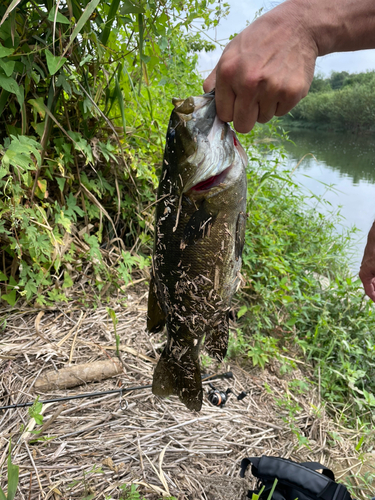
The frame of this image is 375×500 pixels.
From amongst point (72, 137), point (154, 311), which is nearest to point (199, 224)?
point (154, 311)

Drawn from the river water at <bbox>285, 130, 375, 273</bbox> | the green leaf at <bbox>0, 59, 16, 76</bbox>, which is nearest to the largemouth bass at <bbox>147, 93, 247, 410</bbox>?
the green leaf at <bbox>0, 59, 16, 76</bbox>

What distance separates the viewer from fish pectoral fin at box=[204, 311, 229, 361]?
1.80 metres

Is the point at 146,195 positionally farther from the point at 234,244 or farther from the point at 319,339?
the point at 319,339

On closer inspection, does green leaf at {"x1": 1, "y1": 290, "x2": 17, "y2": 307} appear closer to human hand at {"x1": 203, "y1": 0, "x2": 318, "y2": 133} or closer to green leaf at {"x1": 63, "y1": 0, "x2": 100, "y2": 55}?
green leaf at {"x1": 63, "y1": 0, "x2": 100, "y2": 55}

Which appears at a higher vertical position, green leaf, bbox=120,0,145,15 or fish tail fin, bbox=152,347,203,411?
green leaf, bbox=120,0,145,15

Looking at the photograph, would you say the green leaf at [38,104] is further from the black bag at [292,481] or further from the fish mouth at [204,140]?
the black bag at [292,481]

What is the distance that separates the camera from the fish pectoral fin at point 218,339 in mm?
1798

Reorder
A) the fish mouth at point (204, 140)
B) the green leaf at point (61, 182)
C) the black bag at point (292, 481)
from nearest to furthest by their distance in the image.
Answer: the fish mouth at point (204, 140) → the black bag at point (292, 481) → the green leaf at point (61, 182)

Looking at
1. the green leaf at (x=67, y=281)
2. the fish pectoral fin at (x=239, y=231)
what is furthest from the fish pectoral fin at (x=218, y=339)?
the green leaf at (x=67, y=281)

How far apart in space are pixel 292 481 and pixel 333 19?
84.9 inches

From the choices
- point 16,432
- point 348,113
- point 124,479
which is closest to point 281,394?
point 124,479

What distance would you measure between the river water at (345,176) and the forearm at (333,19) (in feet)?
14.5

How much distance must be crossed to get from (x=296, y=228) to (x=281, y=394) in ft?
8.08

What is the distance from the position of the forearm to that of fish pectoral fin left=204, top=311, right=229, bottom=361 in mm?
1250
